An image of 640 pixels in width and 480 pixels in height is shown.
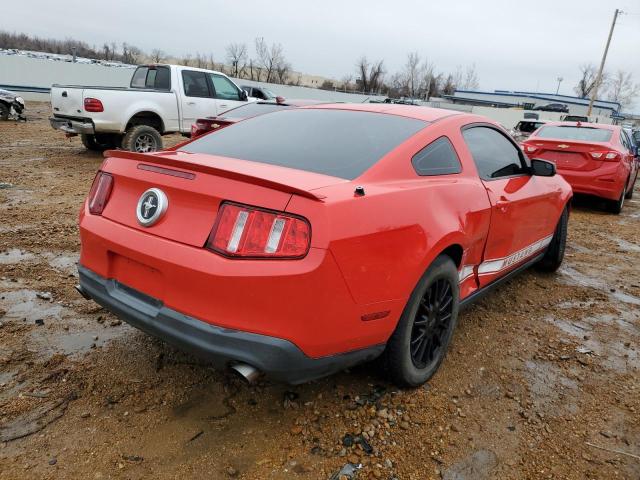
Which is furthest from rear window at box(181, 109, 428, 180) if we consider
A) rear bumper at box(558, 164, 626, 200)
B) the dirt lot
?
rear bumper at box(558, 164, 626, 200)

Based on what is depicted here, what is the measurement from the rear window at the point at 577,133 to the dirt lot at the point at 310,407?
5.12 metres

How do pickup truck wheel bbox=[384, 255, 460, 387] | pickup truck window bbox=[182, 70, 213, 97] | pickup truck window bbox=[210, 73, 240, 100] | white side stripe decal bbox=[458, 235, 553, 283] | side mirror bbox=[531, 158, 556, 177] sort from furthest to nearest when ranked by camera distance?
pickup truck window bbox=[210, 73, 240, 100] < pickup truck window bbox=[182, 70, 213, 97] < side mirror bbox=[531, 158, 556, 177] < white side stripe decal bbox=[458, 235, 553, 283] < pickup truck wheel bbox=[384, 255, 460, 387]

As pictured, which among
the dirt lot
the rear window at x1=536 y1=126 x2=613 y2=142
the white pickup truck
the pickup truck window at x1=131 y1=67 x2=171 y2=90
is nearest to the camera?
the dirt lot

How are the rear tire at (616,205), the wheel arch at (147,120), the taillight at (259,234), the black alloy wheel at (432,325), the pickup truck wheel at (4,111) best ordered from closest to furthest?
the taillight at (259,234)
the black alloy wheel at (432,325)
the rear tire at (616,205)
the wheel arch at (147,120)
the pickup truck wheel at (4,111)

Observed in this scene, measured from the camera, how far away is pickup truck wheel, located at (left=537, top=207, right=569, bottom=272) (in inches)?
182

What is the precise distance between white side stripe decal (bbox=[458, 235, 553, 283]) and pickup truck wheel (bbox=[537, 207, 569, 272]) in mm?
334

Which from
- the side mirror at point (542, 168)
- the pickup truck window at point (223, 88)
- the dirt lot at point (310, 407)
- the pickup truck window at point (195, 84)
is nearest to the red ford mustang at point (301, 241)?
the dirt lot at point (310, 407)

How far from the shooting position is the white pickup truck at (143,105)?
8.73m

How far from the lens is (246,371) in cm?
198

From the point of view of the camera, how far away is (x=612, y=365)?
321 cm

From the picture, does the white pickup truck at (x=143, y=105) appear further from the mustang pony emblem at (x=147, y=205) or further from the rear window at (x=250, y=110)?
the mustang pony emblem at (x=147, y=205)

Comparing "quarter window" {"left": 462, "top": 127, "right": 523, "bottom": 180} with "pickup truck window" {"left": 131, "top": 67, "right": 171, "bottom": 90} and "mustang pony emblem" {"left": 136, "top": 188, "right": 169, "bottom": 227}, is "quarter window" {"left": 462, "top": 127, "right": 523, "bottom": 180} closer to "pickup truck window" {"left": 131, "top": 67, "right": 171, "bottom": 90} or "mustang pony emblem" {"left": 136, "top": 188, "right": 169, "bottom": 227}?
"mustang pony emblem" {"left": 136, "top": 188, "right": 169, "bottom": 227}

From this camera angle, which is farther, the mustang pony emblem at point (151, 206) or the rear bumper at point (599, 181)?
the rear bumper at point (599, 181)

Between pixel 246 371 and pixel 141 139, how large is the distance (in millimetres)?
8134
